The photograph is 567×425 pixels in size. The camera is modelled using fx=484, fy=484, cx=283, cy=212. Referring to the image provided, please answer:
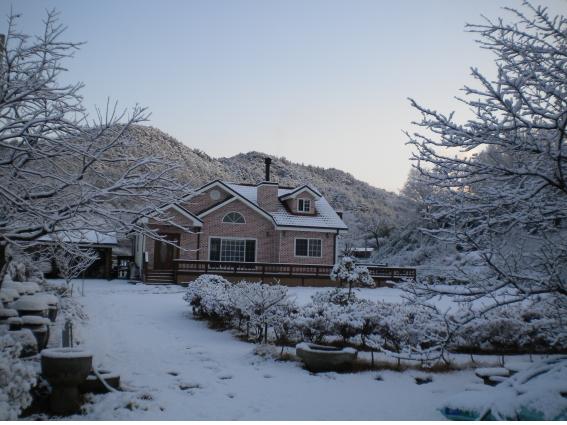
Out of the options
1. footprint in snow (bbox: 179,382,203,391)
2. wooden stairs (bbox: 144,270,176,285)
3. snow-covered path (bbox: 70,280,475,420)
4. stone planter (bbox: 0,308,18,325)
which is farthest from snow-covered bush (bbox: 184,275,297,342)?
wooden stairs (bbox: 144,270,176,285)

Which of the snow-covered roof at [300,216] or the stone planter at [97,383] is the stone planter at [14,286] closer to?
the stone planter at [97,383]

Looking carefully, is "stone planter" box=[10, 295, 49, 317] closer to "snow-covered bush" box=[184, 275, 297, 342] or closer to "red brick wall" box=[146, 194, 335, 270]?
"snow-covered bush" box=[184, 275, 297, 342]

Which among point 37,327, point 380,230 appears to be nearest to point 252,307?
point 37,327

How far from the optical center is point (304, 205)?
2964cm

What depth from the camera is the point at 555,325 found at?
19.1ft

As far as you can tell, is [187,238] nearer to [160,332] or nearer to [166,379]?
[160,332]

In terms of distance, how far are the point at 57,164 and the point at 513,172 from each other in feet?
17.8

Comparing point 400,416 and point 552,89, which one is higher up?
point 552,89

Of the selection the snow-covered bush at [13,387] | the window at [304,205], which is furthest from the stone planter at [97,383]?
the window at [304,205]

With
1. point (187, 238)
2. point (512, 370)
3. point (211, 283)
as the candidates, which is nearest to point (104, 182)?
point (512, 370)

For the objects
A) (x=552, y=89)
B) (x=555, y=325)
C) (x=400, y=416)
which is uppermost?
(x=552, y=89)

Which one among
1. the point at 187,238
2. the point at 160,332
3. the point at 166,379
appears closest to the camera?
the point at 166,379

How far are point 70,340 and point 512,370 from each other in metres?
7.00

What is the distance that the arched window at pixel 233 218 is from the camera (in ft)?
90.9
